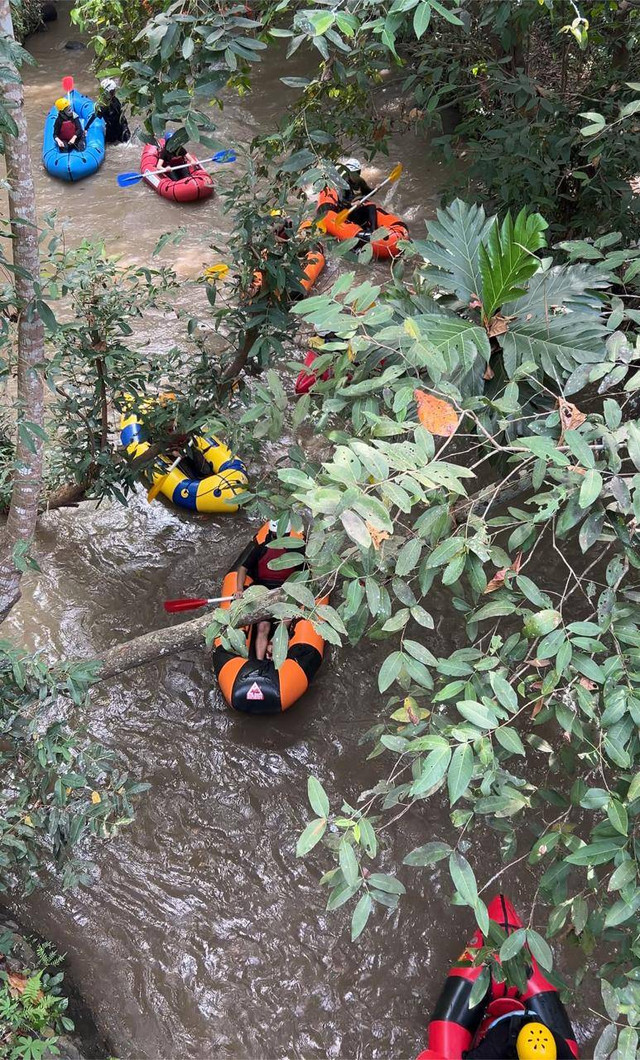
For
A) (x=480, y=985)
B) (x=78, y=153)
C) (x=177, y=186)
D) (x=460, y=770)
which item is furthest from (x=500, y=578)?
(x=78, y=153)

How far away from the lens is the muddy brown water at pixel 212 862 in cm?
318

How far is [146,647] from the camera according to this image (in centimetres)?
336

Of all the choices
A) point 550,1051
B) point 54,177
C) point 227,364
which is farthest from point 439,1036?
point 54,177

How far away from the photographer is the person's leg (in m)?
4.44

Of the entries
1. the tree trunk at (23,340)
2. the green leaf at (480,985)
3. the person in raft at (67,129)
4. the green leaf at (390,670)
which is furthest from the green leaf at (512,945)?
the person in raft at (67,129)

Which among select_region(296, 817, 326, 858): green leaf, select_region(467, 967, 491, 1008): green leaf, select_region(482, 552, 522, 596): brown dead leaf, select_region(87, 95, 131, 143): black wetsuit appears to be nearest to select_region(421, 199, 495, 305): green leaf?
select_region(482, 552, 522, 596): brown dead leaf

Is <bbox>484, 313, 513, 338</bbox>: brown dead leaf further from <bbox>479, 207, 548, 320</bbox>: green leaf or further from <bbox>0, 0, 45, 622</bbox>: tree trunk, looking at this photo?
<bbox>0, 0, 45, 622</bbox>: tree trunk

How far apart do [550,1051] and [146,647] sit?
2107mm

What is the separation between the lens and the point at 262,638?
14.9 feet

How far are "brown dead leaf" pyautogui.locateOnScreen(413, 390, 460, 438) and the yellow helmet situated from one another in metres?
2.25

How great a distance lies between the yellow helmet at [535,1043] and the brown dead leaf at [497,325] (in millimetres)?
2376

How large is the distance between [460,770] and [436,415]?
753mm

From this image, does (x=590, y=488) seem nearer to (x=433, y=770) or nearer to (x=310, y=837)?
(x=433, y=770)

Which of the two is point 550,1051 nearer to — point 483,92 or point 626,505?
point 626,505
